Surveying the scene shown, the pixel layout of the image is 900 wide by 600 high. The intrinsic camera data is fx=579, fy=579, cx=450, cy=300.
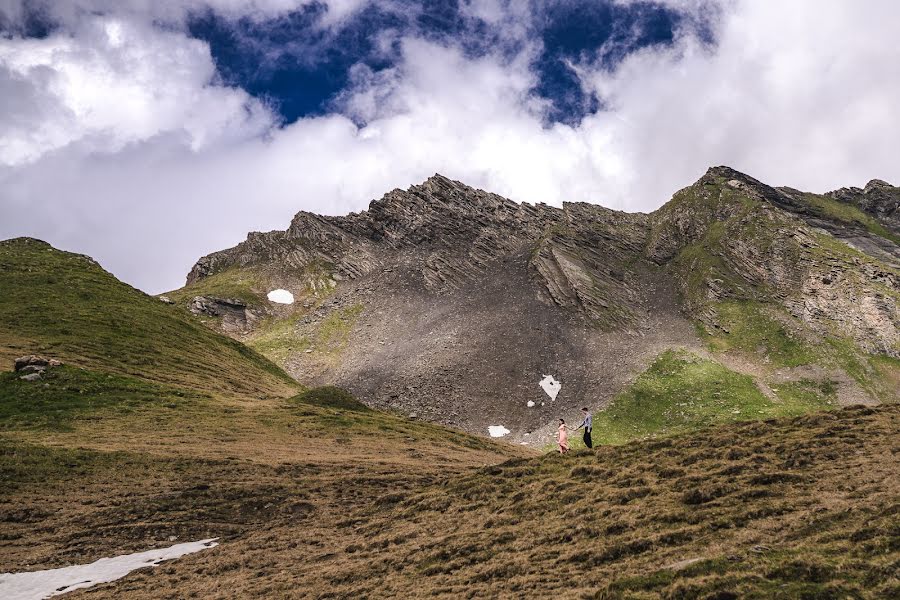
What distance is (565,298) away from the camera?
410ft

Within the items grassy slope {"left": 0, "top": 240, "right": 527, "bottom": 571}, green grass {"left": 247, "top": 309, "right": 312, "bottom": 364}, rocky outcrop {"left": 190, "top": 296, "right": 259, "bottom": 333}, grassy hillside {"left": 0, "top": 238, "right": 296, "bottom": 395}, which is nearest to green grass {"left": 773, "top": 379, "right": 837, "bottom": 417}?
grassy slope {"left": 0, "top": 240, "right": 527, "bottom": 571}

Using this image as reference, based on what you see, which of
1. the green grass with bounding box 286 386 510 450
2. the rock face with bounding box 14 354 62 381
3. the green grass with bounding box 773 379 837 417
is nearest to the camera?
the rock face with bounding box 14 354 62 381

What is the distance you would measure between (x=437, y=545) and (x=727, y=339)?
99.2 metres

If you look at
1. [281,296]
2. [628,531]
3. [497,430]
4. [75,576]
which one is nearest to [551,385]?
[497,430]

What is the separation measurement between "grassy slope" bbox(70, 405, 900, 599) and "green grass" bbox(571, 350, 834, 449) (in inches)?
2089

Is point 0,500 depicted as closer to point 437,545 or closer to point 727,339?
point 437,545

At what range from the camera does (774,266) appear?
123 m

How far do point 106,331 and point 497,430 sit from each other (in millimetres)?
54568

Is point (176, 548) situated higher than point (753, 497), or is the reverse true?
point (176, 548)

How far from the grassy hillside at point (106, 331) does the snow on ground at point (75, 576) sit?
32013 millimetres

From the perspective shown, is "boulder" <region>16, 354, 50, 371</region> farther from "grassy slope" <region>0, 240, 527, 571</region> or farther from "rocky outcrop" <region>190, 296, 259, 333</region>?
"rocky outcrop" <region>190, 296, 259, 333</region>

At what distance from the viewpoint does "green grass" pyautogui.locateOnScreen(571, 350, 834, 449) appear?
273 ft

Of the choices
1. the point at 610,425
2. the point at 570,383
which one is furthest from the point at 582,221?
the point at 610,425

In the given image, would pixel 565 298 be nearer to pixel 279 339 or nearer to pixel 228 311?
pixel 279 339
